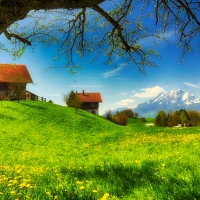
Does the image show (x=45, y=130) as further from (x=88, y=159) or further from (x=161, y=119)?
(x=161, y=119)

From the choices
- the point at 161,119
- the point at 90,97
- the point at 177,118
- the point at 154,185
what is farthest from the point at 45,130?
the point at 90,97

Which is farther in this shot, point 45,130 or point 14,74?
point 14,74

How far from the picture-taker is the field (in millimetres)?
4316

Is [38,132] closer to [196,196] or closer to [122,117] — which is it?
[196,196]

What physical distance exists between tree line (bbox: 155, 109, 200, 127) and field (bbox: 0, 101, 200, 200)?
204 ft

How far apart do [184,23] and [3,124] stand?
31.2 metres

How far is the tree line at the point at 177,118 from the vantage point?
9875cm

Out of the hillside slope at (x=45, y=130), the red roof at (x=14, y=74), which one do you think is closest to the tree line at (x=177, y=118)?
the red roof at (x=14, y=74)

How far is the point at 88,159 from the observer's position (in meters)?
12.7

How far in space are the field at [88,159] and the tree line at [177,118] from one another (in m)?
62.1

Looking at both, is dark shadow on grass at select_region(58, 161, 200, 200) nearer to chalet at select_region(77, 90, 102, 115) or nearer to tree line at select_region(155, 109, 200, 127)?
tree line at select_region(155, 109, 200, 127)

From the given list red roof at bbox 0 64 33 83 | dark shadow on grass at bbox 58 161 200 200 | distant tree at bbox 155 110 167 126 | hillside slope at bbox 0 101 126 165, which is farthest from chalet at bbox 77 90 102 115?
dark shadow on grass at bbox 58 161 200 200

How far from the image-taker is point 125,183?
4891 millimetres

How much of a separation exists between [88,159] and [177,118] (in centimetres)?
9122
